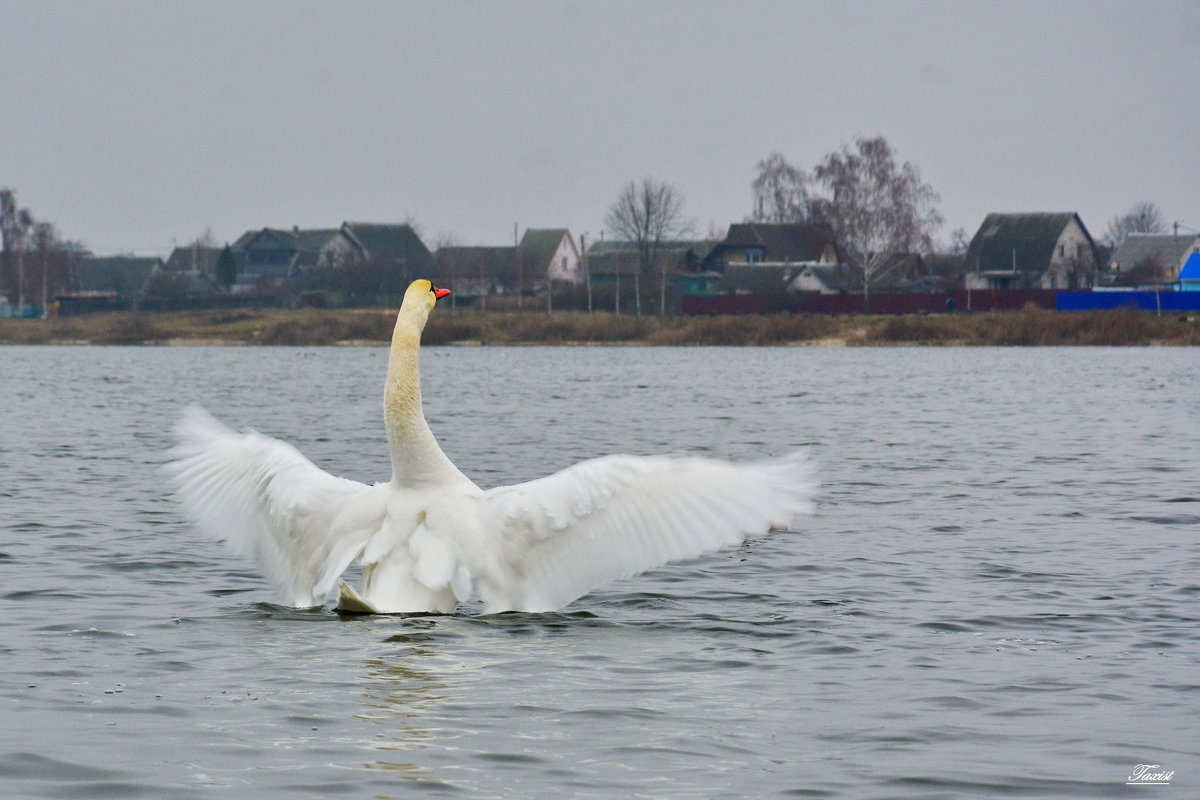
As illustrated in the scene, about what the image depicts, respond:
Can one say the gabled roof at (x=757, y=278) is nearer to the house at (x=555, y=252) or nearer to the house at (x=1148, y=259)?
the house at (x=555, y=252)

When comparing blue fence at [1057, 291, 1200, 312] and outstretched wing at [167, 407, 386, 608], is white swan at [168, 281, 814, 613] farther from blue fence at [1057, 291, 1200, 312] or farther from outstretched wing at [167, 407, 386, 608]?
blue fence at [1057, 291, 1200, 312]

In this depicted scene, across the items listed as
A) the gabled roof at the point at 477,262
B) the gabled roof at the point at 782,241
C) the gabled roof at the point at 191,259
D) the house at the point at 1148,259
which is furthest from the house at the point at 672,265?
the gabled roof at the point at 191,259

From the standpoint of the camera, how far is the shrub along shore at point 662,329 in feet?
219

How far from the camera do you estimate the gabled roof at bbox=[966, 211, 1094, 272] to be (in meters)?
99.2

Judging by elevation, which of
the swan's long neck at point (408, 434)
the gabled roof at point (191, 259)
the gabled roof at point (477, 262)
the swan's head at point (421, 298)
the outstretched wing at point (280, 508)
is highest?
the gabled roof at point (191, 259)

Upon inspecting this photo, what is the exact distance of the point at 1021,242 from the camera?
99938 millimetres

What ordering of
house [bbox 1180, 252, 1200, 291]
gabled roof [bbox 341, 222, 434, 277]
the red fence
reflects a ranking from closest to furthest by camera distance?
the red fence → house [bbox 1180, 252, 1200, 291] → gabled roof [bbox 341, 222, 434, 277]

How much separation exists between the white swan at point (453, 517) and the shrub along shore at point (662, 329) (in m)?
60.7

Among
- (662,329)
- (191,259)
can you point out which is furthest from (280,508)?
(191,259)

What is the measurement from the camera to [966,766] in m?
6.26

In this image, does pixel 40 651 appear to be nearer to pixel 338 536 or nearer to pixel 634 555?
pixel 338 536

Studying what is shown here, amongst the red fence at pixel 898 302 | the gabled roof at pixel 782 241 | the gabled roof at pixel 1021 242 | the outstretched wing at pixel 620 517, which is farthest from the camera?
the gabled roof at pixel 782 241

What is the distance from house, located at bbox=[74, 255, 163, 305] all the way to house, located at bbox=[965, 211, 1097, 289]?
6457cm

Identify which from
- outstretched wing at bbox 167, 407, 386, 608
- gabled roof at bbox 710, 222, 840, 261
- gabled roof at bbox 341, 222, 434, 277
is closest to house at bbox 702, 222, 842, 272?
gabled roof at bbox 710, 222, 840, 261
